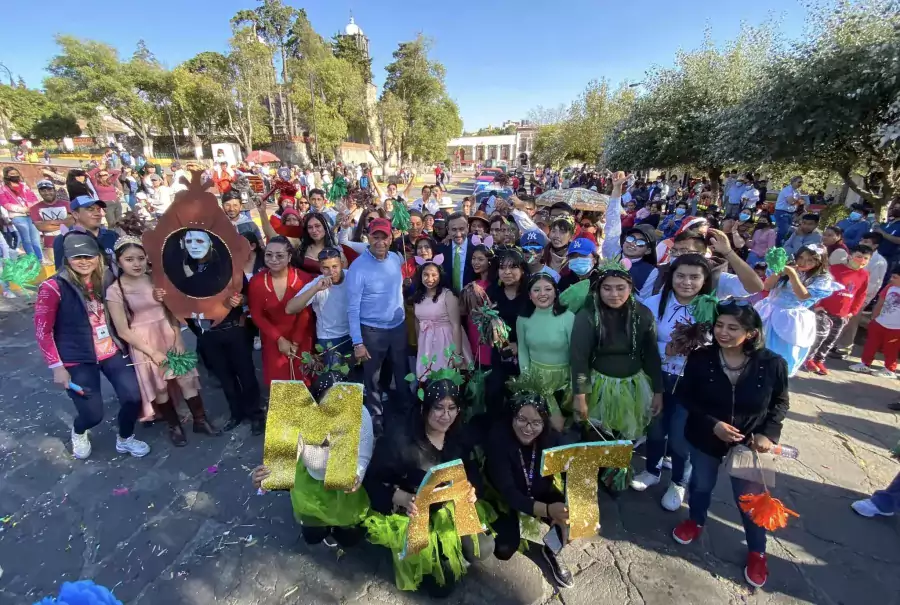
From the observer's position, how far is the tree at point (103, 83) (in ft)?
120

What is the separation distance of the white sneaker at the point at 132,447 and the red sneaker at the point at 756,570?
471 cm

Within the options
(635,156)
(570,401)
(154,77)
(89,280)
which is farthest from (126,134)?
(570,401)

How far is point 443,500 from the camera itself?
2.33 m

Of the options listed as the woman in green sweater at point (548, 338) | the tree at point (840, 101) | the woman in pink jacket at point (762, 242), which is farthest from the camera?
the tree at point (840, 101)

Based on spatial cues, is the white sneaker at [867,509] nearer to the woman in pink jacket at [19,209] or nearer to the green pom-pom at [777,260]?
the green pom-pom at [777,260]

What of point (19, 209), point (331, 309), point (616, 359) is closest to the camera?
point (616, 359)

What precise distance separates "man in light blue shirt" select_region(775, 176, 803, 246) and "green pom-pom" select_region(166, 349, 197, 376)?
40.8 ft

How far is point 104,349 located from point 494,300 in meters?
3.29

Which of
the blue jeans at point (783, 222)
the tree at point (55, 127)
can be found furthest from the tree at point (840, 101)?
the tree at point (55, 127)

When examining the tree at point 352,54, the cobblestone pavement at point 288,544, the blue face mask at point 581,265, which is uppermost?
the tree at point 352,54

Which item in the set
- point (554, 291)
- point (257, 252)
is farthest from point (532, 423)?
point (257, 252)

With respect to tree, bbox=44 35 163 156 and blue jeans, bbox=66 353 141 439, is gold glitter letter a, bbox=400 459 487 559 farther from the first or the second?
tree, bbox=44 35 163 156

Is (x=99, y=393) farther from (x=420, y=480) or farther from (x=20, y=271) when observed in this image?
(x=420, y=480)

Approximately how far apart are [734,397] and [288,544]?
3007mm
